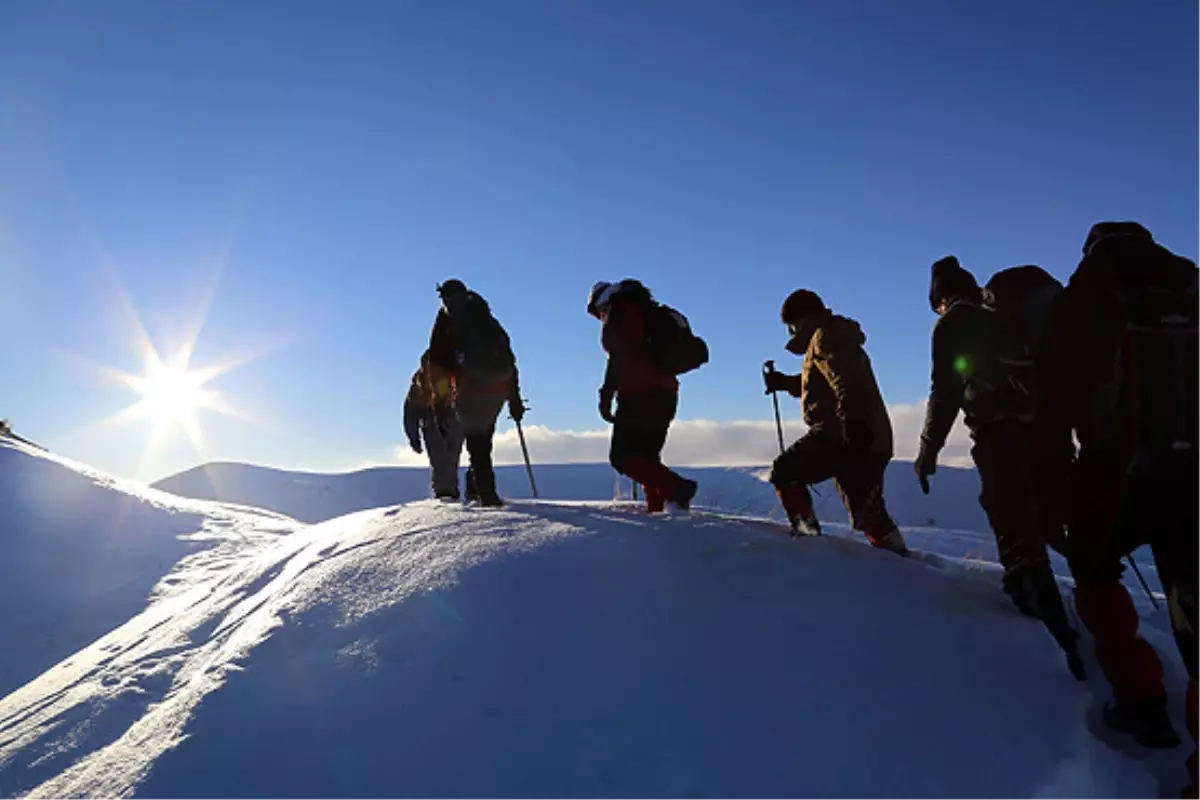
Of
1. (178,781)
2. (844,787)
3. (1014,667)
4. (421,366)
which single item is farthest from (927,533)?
(178,781)

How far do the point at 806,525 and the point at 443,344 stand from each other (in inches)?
133

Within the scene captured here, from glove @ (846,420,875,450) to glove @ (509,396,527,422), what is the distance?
Answer: 3364 millimetres

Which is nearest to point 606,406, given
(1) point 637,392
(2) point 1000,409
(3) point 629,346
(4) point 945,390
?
(1) point 637,392

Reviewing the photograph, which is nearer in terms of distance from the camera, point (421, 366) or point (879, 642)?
point (879, 642)

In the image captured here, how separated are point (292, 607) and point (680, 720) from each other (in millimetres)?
1781

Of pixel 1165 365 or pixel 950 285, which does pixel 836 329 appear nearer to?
pixel 950 285

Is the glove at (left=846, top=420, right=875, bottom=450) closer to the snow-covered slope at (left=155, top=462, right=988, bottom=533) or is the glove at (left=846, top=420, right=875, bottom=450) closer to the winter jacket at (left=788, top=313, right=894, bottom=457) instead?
the winter jacket at (left=788, top=313, right=894, bottom=457)

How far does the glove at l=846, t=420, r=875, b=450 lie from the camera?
4340mm

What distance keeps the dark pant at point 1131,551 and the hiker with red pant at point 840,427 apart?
1697 millimetres

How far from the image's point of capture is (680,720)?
7.70 ft

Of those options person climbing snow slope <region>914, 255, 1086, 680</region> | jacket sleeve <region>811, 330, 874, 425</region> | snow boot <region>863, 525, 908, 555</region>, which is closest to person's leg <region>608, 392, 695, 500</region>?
jacket sleeve <region>811, 330, 874, 425</region>

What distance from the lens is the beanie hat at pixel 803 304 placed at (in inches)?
187

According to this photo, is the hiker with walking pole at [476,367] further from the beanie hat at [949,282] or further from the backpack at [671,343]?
the beanie hat at [949,282]

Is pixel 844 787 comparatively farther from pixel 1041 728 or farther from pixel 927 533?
pixel 927 533
